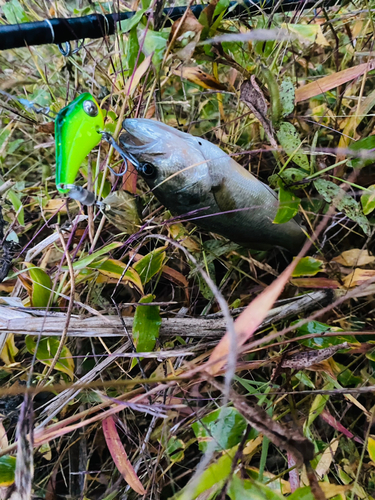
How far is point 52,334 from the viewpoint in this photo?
0.89m

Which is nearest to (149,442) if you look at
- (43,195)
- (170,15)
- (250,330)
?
(250,330)

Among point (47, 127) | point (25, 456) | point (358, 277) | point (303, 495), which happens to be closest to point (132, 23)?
point (47, 127)

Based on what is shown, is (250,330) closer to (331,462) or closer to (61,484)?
(331,462)

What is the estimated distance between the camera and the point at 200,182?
93cm

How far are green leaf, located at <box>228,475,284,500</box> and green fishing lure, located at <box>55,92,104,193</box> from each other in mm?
694

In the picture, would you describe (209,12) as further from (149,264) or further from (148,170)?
(149,264)

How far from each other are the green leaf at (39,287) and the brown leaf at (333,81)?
34.2 inches

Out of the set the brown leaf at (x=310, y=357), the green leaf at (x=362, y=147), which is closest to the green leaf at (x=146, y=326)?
the brown leaf at (x=310, y=357)

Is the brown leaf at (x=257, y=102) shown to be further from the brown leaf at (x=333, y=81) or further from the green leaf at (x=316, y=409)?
the green leaf at (x=316, y=409)

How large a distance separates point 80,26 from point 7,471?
1.16 m

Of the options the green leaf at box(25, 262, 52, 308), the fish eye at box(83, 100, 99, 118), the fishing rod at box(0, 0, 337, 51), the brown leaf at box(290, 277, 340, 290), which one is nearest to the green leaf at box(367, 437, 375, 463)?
the brown leaf at box(290, 277, 340, 290)

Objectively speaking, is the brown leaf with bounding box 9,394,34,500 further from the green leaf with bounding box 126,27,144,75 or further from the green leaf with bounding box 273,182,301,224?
the green leaf with bounding box 126,27,144,75

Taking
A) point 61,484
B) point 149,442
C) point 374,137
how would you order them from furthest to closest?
point 61,484, point 149,442, point 374,137

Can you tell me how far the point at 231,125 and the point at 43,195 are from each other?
0.77m
